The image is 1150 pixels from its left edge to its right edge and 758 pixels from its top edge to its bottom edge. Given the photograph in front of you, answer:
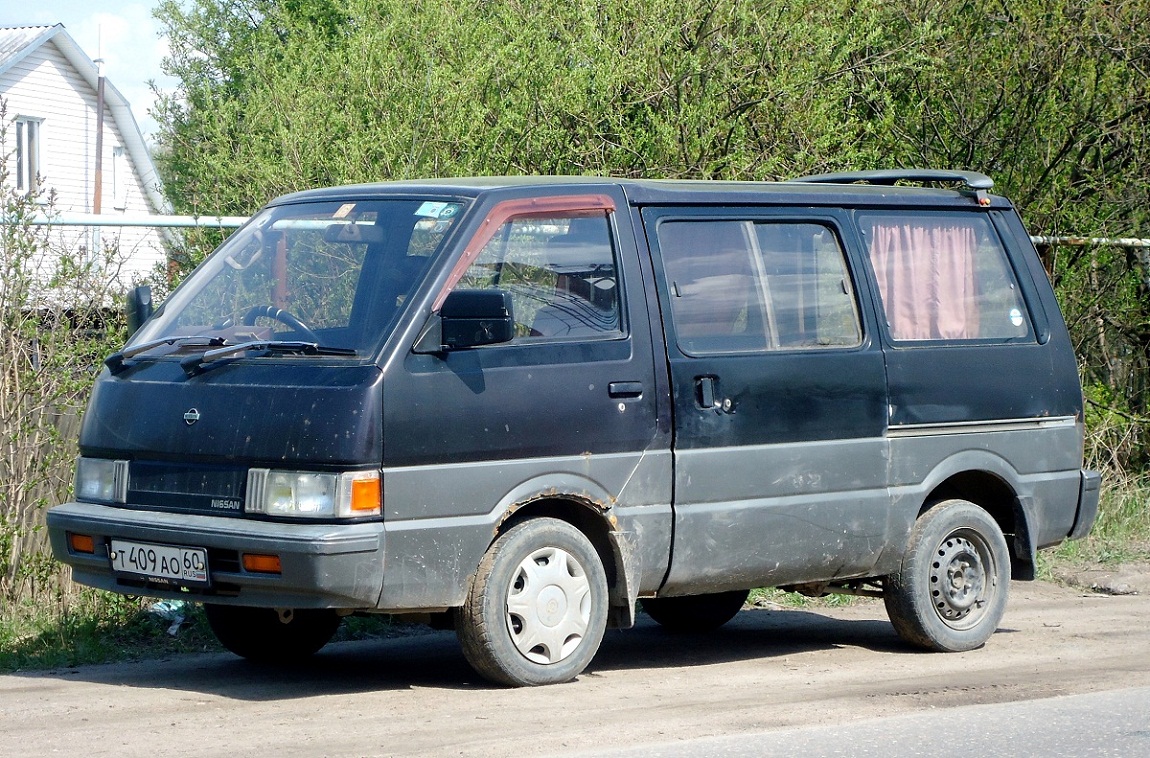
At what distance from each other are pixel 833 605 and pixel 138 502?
4613mm

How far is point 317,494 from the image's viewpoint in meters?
5.93

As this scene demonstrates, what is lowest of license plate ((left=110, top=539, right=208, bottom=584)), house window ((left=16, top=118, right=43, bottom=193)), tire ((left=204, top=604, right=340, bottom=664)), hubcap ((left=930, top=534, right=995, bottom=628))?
tire ((left=204, top=604, right=340, bottom=664))

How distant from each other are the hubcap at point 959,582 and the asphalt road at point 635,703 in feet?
0.69

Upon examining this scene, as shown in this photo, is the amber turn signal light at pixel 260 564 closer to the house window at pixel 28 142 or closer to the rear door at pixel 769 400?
the rear door at pixel 769 400

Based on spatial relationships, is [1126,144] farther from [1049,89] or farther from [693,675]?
[693,675]

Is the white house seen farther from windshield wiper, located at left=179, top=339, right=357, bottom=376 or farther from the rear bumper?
the rear bumper

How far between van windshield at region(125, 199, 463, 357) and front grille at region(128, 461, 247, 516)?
55 cm

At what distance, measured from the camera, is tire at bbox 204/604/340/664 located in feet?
23.7

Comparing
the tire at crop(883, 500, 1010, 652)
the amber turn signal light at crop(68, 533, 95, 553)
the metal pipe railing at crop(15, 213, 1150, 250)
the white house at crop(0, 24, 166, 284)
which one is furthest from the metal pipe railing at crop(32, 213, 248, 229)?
the white house at crop(0, 24, 166, 284)

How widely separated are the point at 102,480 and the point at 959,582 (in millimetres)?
4167

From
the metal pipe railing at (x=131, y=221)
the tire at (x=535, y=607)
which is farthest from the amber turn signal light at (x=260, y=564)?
the metal pipe railing at (x=131, y=221)

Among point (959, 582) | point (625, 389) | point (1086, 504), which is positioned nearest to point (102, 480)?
point (625, 389)

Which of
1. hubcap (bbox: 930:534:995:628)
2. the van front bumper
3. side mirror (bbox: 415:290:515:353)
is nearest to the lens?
the van front bumper

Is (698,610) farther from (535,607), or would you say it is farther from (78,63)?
(78,63)
